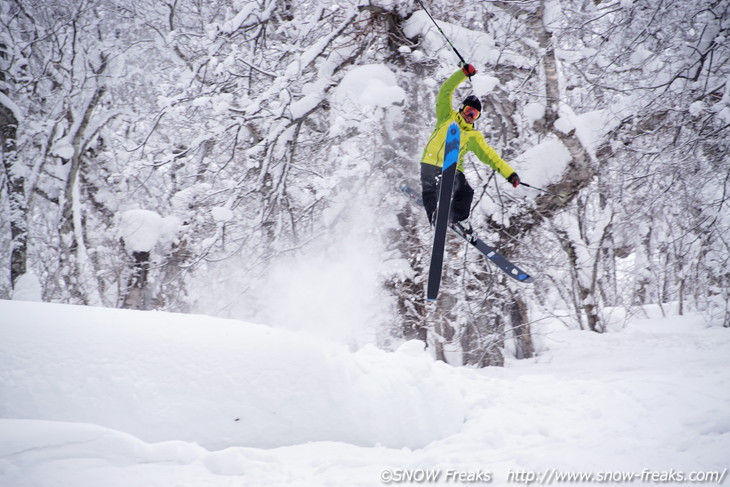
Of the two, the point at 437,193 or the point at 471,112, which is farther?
the point at 437,193

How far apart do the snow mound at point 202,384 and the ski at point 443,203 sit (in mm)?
1537

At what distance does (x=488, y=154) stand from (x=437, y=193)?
0.71 metres

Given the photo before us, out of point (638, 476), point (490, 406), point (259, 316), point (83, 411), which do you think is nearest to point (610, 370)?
point (490, 406)

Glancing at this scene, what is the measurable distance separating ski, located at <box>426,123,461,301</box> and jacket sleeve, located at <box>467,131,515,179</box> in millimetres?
408

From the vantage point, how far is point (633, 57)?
217 inches

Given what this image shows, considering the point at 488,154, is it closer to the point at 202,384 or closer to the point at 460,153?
the point at 460,153

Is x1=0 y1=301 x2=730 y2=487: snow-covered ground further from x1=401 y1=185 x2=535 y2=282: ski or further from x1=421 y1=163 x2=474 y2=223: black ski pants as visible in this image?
x1=421 y1=163 x2=474 y2=223: black ski pants

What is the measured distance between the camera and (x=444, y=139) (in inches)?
183

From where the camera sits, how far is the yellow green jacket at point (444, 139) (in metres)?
4.61

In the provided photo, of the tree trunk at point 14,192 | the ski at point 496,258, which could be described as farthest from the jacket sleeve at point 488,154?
the tree trunk at point 14,192

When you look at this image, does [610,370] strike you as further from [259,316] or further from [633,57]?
[259,316]

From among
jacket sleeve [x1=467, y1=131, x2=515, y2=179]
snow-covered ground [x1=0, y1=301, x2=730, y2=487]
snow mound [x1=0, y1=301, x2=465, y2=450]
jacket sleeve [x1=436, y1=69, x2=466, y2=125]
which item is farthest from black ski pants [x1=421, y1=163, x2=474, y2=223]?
snow mound [x1=0, y1=301, x2=465, y2=450]

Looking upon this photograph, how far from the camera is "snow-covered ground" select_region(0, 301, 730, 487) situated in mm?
2072

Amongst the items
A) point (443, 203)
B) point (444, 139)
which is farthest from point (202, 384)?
point (444, 139)
